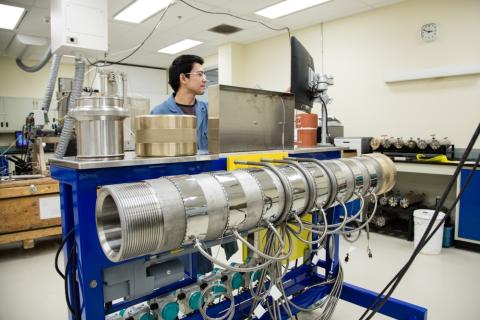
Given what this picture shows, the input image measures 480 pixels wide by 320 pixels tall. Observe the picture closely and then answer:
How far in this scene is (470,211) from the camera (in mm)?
3107

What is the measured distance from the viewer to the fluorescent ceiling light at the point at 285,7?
4.12 metres

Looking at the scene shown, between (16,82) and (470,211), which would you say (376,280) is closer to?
(470,211)

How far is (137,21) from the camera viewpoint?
15.8 ft

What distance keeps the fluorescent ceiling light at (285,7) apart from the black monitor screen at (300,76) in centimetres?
250

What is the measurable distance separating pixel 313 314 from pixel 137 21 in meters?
4.54

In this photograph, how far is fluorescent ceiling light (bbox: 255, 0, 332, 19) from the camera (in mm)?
4125

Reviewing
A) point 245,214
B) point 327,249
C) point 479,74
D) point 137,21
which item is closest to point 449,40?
point 479,74

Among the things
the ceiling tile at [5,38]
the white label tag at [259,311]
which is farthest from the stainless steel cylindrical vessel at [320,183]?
the ceiling tile at [5,38]

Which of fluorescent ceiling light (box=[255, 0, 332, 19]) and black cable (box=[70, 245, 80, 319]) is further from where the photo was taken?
fluorescent ceiling light (box=[255, 0, 332, 19])

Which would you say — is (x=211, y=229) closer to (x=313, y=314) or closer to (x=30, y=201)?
(x=313, y=314)

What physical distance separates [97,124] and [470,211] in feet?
11.2

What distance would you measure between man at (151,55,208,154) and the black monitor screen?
0.62 m

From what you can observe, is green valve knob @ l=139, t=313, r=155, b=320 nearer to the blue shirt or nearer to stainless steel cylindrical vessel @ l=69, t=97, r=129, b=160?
stainless steel cylindrical vessel @ l=69, t=97, r=129, b=160

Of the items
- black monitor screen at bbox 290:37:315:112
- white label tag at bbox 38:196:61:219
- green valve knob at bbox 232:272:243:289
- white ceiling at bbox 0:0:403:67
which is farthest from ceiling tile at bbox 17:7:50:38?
green valve knob at bbox 232:272:243:289
